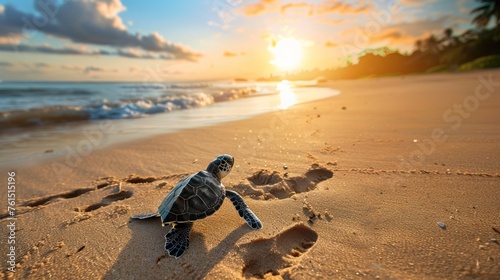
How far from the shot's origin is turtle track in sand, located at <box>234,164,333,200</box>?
308 centimetres

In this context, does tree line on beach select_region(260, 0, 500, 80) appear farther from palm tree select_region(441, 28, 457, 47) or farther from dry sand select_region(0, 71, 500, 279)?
dry sand select_region(0, 71, 500, 279)

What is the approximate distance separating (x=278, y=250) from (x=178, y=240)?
0.89m

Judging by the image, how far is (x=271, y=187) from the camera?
10.5ft

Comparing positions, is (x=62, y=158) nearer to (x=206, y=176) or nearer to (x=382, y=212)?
(x=206, y=176)

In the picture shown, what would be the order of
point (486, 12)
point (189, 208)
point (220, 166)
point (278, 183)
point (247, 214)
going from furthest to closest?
point (486, 12) → point (278, 183) → point (220, 166) → point (247, 214) → point (189, 208)

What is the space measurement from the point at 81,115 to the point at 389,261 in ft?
43.5

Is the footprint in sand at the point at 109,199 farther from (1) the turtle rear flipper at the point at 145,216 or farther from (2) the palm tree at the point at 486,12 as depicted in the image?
(2) the palm tree at the point at 486,12

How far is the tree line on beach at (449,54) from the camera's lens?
37469 mm

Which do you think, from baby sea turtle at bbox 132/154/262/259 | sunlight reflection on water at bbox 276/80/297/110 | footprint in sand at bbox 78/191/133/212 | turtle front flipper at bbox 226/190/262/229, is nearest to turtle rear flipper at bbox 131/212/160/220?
baby sea turtle at bbox 132/154/262/259

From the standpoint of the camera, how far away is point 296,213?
2.57 m

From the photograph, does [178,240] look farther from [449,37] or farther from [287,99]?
[449,37]

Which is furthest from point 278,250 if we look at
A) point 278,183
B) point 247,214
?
point 278,183

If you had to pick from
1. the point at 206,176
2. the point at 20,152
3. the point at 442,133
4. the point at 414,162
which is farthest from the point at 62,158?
the point at 442,133

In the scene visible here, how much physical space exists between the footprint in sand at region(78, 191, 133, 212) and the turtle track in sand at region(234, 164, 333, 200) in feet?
4.98
